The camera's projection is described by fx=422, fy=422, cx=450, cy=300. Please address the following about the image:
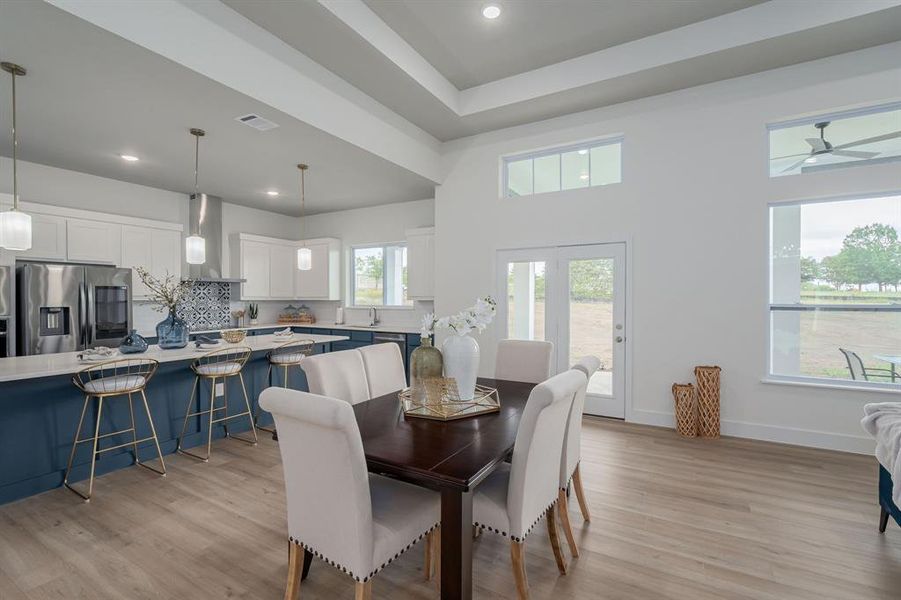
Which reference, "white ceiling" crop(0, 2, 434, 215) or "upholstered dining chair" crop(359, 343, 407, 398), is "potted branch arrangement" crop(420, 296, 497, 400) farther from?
"white ceiling" crop(0, 2, 434, 215)

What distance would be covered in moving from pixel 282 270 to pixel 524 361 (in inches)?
204

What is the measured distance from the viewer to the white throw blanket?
1.81 m

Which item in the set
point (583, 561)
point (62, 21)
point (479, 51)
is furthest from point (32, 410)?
point (479, 51)

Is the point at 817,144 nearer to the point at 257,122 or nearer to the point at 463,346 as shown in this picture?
the point at 463,346

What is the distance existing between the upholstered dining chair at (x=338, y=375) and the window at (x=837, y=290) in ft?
11.9

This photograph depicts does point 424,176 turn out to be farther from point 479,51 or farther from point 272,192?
point 272,192

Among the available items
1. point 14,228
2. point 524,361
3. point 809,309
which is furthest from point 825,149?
point 14,228

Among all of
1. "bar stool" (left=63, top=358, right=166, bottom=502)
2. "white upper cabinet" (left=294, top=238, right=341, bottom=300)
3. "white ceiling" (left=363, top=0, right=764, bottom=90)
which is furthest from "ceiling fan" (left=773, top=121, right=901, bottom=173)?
"white upper cabinet" (left=294, top=238, right=341, bottom=300)

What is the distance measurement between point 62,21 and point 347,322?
5212 millimetres

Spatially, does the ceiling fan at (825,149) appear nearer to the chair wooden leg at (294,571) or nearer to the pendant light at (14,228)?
the chair wooden leg at (294,571)

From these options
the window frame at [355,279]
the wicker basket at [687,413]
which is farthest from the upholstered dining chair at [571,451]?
the window frame at [355,279]

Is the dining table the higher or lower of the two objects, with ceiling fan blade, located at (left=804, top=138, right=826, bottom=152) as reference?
lower

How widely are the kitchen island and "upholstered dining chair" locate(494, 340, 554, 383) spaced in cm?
239

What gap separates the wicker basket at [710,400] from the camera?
3803 millimetres
